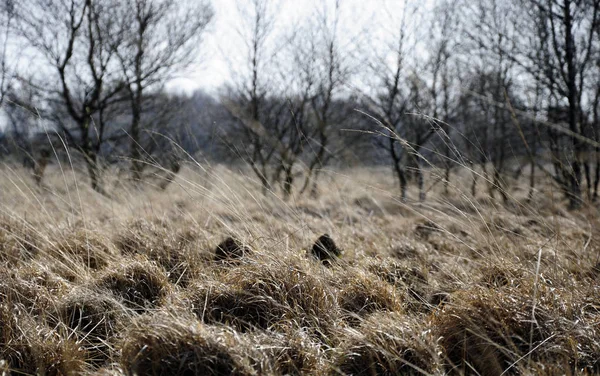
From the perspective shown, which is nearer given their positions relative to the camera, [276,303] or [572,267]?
[276,303]

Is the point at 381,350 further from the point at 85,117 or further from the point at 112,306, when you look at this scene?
the point at 85,117

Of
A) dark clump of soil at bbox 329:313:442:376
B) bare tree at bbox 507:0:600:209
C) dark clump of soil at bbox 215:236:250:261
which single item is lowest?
dark clump of soil at bbox 329:313:442:376

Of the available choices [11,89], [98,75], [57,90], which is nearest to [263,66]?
[98,75]

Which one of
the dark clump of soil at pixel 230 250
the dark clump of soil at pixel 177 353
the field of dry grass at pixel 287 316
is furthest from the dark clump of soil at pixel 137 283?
the dark clump of soil at pixel 177 353

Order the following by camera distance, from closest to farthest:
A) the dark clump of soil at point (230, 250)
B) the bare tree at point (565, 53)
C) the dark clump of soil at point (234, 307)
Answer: the dark clump of soil at point (234, 307)
the dark clump of soil at point (230, 250)
the bare tree at point (565, 53)

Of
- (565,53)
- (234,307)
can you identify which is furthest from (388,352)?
(565,53)

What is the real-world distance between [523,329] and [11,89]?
9295 mm

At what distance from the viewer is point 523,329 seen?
1.76 m

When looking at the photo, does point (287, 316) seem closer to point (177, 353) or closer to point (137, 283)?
point (177, 353)

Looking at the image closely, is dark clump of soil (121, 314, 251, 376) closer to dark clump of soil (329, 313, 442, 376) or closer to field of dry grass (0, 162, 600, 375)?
field of dry grass (0, 162, 600, 375)

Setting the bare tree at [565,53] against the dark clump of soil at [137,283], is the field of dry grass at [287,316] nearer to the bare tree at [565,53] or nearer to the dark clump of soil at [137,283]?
the dark clump of soil at [137,283]

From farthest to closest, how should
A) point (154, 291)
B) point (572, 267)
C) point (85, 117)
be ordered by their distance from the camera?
point (85, 117), point (572, 267), point (154, 291)

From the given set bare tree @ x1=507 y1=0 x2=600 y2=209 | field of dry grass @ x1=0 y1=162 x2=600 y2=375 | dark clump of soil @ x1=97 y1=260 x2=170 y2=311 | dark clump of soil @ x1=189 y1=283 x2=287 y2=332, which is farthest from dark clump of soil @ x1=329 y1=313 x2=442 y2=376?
bare tree @ x1=507 y1=0 x2=600 y2=209

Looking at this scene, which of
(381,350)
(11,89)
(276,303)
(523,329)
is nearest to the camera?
(381,350)
